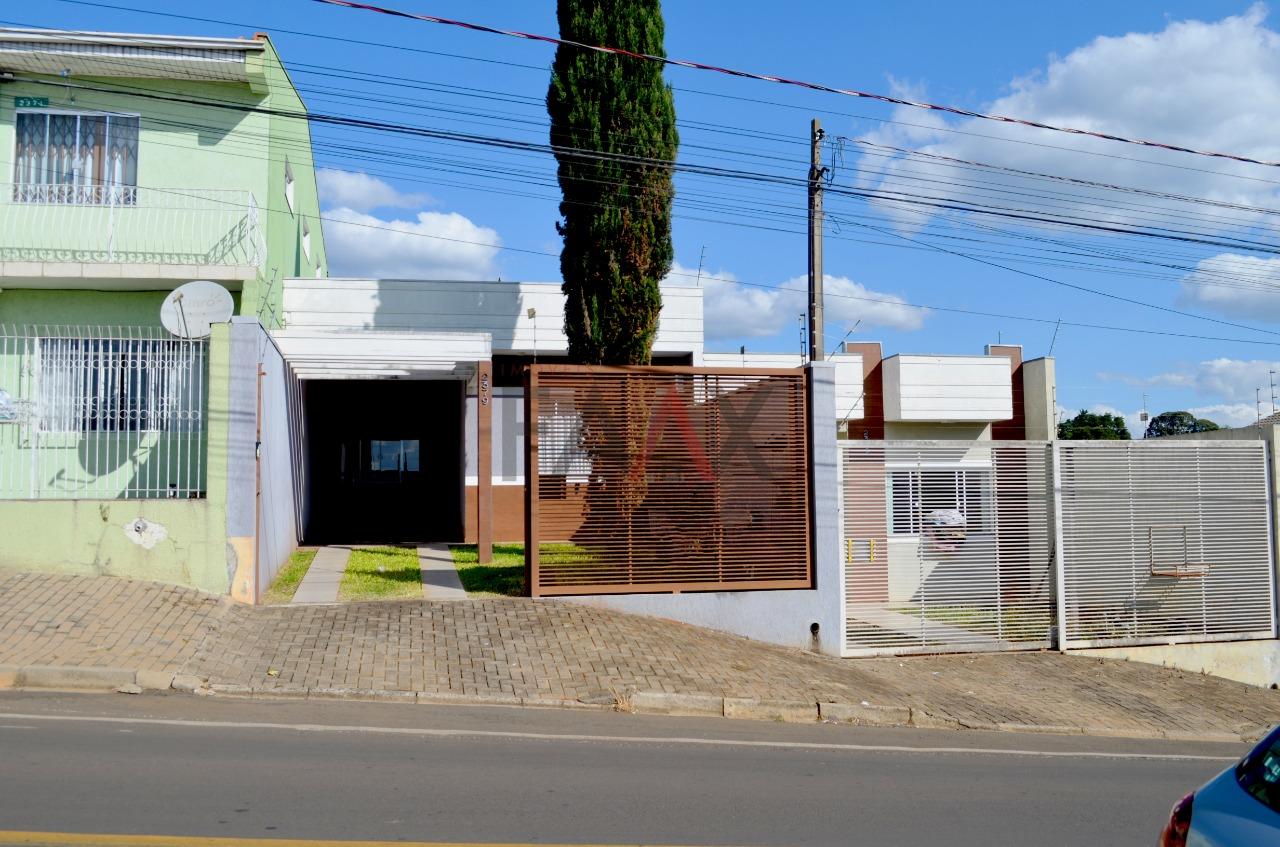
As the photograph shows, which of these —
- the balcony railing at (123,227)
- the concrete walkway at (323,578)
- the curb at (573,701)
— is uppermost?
the balcony railing at (123,227)

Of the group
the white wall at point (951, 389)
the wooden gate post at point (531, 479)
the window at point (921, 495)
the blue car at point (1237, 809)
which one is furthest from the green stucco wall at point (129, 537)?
the white wall at point (951, 389)

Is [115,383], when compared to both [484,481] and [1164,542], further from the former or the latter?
[1164,542]

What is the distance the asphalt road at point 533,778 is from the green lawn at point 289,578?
378 cm

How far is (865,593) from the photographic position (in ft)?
43.2

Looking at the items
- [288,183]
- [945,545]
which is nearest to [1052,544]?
[945,545]

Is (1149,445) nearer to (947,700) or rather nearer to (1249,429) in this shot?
(1249,429)

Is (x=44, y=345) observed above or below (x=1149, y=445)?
above

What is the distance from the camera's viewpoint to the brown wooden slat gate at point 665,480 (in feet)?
41.0

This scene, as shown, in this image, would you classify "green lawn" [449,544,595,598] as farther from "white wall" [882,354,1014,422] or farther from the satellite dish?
"white wall" [882,354,1014,422]

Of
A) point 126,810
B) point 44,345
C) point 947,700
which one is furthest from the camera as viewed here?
point 44,345

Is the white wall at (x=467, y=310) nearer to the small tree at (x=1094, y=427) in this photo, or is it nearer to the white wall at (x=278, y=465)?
the white wall at (x=278, y=465)

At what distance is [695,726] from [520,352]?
39.2ft

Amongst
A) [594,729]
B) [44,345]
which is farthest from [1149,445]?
[44,345]

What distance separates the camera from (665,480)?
41.8ft
